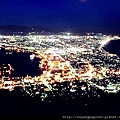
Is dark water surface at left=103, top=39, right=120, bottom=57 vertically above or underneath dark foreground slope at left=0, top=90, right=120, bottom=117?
above

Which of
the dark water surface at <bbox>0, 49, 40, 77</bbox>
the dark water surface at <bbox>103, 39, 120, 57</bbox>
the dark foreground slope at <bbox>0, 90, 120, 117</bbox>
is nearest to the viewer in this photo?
the dark foreground slope at <bbox>0, 90, 120, 117</bbox>

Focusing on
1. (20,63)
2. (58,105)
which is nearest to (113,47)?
(20,63)

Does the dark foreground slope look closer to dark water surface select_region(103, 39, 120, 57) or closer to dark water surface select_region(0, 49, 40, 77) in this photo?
dark water surface select_region(0, 49, 40, 77)

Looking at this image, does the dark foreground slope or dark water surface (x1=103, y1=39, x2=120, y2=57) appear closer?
the dark foreground slope

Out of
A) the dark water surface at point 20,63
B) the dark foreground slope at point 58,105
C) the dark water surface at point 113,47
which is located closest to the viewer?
the dark foreground slope at point 58,105

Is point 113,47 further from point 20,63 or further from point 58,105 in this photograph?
point 58,105

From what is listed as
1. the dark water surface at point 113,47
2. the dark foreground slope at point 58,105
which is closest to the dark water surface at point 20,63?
the dark foreground slope at point 58,105

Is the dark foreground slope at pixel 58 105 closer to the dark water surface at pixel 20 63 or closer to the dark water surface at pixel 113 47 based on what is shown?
the dark water surface at pixel 20 63

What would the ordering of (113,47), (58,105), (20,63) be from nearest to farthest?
1. (58,105)
2. (20,63)
3. (113,47)

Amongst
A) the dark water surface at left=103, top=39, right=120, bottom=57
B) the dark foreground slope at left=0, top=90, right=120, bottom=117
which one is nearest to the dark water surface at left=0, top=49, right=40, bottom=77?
the dark foreground slope at left=0, top=90, right=120, bottom=117
